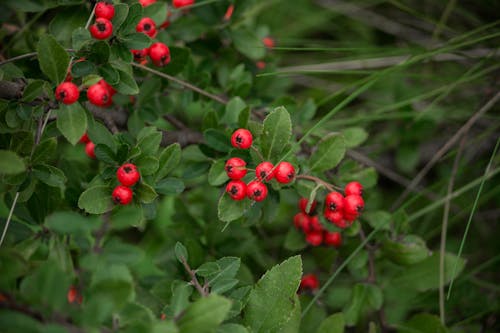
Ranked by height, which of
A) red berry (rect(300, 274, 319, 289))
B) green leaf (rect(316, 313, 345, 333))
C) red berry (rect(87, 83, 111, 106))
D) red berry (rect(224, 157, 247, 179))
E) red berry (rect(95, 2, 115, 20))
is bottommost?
red berry (rect(300, 274, 319, 289))

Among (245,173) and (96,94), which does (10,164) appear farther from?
(245,173)

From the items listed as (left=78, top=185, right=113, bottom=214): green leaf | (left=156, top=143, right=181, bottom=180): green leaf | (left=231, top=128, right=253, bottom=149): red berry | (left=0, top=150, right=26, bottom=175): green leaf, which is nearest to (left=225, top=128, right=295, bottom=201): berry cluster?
(left=231, top=128, right=253, bottom=149): red berry

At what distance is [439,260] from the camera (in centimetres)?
354

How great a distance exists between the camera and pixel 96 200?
258 cm

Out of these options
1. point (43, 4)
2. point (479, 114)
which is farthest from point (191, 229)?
point (479, 114)

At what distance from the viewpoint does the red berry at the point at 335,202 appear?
9.22ft

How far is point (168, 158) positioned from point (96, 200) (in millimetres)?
459

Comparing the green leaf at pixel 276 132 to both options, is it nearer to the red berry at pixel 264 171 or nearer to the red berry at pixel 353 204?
the red berry at pixel 264 171

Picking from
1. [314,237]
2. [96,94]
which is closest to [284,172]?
[314,237]

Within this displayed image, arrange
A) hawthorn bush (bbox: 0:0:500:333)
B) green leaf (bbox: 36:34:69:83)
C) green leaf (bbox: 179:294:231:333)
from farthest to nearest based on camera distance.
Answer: green leaf (bbox: 36:34:69:83) → hawthorn bush (bbox: 0:0:500:333) → green leaf (bbox: 179:294:231:333)

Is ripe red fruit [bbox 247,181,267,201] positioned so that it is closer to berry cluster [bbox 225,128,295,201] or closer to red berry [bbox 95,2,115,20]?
berry cluster [bbox 225,128,295,201]

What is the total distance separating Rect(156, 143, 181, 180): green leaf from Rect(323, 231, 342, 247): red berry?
1.28 meters

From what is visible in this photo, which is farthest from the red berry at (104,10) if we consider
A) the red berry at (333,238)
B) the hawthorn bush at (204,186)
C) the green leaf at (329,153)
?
the red berry at (333,238)

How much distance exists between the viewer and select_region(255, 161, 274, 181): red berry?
2617 millimetres
